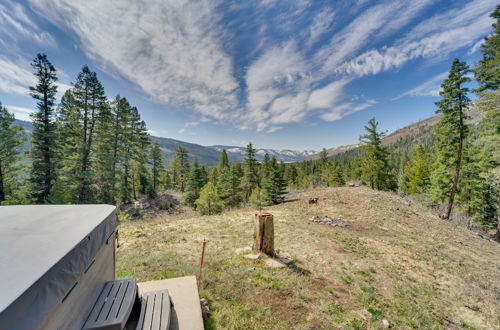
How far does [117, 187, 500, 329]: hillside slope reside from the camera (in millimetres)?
3820

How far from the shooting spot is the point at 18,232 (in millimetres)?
2266

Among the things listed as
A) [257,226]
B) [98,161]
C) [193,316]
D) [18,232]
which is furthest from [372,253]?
[98,161]

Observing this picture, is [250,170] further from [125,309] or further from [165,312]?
[125,309]

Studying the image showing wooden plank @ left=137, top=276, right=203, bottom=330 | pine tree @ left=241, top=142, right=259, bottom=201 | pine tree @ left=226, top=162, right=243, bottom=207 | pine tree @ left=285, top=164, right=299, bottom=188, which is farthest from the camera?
pine tree @ left=285, top=164, right=299, bottom=188

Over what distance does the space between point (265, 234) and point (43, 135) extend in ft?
60.6

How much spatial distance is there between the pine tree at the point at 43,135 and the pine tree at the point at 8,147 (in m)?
1.10

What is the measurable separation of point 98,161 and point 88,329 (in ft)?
62.9

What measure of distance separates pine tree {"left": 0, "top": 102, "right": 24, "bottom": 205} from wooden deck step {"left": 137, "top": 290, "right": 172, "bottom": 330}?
755 inches

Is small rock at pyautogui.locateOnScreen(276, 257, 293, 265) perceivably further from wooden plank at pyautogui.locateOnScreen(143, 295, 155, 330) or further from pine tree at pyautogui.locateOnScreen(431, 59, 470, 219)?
pine tree at pyautogui.locateOnScreen(431, 59, 470, 219)

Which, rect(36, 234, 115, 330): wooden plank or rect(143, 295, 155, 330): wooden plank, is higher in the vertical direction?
rect(36, 234, 115, 330): wooden plank

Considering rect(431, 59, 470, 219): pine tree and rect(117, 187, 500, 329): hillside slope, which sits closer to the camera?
rect(117, 187, 500, 329): hillside slope

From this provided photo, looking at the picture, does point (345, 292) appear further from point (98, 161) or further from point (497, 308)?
point (98, 161)

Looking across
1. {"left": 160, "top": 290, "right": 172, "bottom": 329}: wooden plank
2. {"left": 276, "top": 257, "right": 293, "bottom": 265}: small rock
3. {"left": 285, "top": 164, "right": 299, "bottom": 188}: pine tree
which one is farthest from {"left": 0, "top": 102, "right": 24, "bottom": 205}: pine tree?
{"left": 285, "top": 164, "right": 299, "bottom": 188}: pine tree

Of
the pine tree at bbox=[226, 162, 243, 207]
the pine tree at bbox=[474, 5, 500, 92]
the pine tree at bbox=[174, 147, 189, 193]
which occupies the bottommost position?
the pine tree at bbox=[226, 162, 243, 207]
